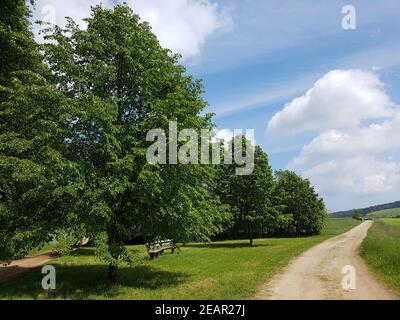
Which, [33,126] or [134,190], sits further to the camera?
[33,126]

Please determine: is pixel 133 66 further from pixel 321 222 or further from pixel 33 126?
pixel 321 222

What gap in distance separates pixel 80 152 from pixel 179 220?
5.47 m

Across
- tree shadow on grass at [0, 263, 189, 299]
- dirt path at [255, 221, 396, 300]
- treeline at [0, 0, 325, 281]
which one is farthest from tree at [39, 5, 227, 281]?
dirt path at [255, 221, 396, 300]

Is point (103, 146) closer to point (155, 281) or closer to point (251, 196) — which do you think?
point (155, 281)

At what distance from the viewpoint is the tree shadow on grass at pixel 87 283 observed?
56.0 feet

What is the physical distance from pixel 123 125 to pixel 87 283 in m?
7.82

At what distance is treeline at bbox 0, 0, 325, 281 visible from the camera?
56.0ft

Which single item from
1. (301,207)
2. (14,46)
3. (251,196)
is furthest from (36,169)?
(301,207)

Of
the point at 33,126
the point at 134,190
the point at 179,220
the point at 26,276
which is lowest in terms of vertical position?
the point at 26,276

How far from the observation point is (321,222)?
87750 millimetres

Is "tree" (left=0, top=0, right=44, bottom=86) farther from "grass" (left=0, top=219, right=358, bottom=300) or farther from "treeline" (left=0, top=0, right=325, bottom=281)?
"grass" (left=0, top=219, right=358, bottom=300)

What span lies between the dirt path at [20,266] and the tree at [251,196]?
23172mm
